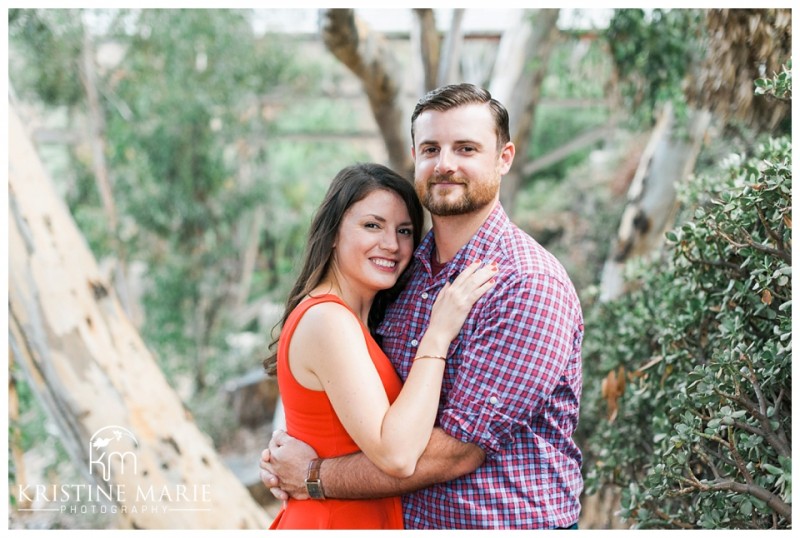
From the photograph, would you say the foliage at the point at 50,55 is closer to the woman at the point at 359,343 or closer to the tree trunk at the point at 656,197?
the woman at the point at 359,343

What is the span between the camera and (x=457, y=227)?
1.92 m

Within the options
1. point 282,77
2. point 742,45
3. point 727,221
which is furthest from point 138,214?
point 727,221

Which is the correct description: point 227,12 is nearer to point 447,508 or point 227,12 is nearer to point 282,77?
point 282,77

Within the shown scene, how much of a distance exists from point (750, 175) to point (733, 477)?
878 mm

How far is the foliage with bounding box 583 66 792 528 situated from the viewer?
177cm

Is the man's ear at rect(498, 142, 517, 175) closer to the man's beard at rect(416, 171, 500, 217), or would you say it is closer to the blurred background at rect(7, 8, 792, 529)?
the man's beard at rect(416, 171, 500, 217)

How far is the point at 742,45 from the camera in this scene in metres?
3.01

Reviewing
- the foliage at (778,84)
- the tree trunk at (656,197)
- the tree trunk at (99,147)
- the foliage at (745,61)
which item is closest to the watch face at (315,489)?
the foliage at (778,84)

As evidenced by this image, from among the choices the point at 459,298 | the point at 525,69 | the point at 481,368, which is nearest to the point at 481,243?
the point at 459,298

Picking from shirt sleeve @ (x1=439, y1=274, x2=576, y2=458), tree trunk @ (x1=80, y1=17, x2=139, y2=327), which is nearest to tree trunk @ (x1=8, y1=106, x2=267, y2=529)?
shirt sleeve @ (x1=439, y1=274, x2=576, y2=458)

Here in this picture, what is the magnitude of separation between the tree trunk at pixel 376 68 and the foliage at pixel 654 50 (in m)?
1.27

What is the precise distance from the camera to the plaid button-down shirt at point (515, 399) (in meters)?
1.68

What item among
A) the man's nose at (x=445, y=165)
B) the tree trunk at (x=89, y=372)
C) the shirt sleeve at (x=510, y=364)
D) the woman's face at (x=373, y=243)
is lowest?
the tree trunk at (x=89, y=372)

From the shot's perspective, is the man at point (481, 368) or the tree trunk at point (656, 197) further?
the tree trunk at point (656, 197)
